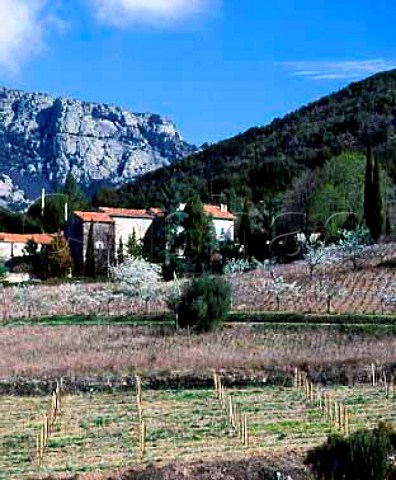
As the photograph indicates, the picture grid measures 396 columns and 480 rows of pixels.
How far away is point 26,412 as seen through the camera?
19.0m

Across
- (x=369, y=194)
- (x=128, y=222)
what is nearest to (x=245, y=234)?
(x=128, y=222)

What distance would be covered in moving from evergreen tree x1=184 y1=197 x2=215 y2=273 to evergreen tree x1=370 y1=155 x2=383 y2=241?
37.8 ft

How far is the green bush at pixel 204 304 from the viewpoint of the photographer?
31062 millimetres

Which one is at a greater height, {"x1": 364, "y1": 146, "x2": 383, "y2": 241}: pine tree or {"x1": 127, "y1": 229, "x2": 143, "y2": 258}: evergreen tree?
{"x1": 364, "y1": 146, "x2": 383, "y2": 241}: pine tree

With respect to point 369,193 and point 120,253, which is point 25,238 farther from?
point 369,193

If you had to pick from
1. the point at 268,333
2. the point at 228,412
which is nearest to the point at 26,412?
the point at 228,412

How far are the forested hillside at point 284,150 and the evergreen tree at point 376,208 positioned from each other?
17.7 metres

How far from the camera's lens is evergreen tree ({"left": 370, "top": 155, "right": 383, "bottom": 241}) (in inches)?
2050

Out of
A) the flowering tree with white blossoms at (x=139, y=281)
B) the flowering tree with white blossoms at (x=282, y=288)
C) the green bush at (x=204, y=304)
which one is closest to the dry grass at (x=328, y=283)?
the flowering tree with white blossoms at (x=282, y=288)

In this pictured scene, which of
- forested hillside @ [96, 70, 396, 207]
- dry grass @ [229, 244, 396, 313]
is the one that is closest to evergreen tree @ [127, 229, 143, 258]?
forested hillside @ [96, 70, 396, 207]

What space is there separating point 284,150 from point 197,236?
68994 millimetres

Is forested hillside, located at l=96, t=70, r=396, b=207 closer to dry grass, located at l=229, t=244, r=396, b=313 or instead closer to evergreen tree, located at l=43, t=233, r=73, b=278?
evergreen tree, located at l=43, t=233, r=73, b=278

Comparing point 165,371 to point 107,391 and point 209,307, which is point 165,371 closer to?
point 107,391

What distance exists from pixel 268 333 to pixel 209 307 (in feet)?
8.68
